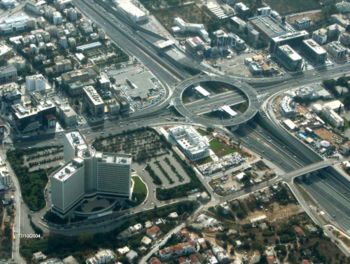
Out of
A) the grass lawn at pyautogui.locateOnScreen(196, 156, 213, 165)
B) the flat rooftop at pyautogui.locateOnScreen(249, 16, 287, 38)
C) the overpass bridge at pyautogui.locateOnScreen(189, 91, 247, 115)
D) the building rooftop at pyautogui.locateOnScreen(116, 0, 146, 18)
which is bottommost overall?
the grass lawn at pyautogui.locateOnScreen(196, 156, 213, 165)

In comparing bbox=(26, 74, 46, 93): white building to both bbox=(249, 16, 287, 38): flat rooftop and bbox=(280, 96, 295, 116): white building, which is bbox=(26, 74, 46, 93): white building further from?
bbox=(249, 16, 287, 38): flat rooftop

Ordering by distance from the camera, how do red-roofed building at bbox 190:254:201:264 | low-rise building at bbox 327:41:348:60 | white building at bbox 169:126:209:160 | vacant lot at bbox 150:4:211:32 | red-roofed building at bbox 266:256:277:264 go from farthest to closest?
vacant lot at bbox 150:4:211:32 → low-rise building at bbox 327:41:348:60 → white building at bbox 169:126:209:160 → red-roofed building at bbox 266:256:277:264 → red-roofed building at bbox 190:254:201:264

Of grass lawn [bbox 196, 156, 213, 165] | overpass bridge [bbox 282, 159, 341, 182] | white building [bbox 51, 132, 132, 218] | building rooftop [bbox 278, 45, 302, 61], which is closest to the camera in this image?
white building [bbox 51, 132, 132, 218]

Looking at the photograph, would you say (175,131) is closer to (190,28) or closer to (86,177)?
(86,177)

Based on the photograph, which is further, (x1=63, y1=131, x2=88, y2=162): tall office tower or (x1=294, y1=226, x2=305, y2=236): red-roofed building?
(x1=63, y1=131, x2=88, y2=162): tall office tower

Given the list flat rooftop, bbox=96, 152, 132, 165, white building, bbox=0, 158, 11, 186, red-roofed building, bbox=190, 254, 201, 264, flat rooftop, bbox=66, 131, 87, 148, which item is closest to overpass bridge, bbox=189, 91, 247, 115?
flat rooftop, bbox=66, 131, 87, 148

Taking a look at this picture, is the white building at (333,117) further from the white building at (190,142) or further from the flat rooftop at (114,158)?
the flat rooftop at (114,158)

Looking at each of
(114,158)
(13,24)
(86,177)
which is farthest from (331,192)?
(13,24)

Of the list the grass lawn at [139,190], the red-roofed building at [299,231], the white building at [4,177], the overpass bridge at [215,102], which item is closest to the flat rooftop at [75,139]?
the grass lawn at [139,190]
